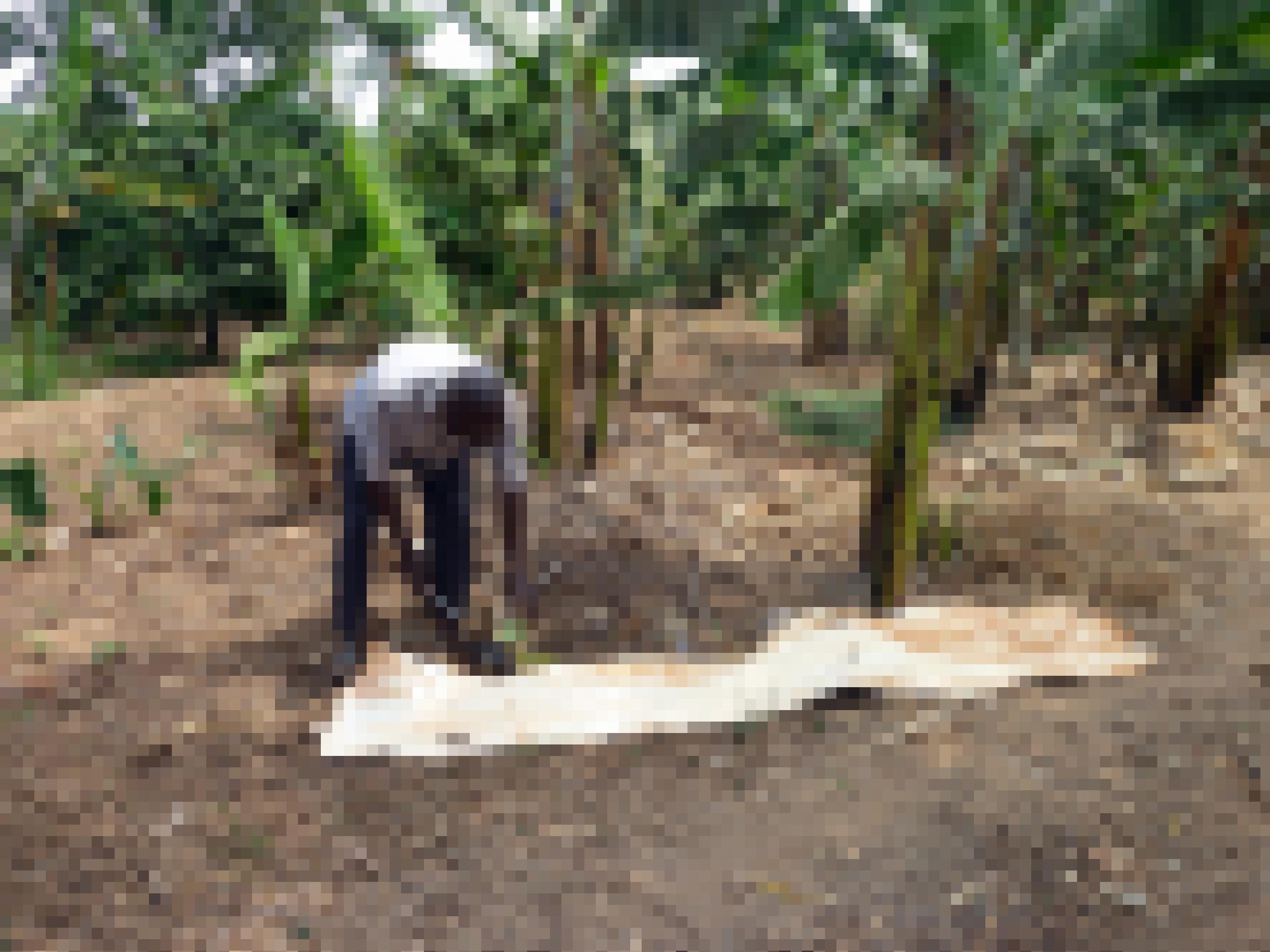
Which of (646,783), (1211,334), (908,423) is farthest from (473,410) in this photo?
(1211,334)

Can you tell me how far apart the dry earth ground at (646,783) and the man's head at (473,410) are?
0.98 meters

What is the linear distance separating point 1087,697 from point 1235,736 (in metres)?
0.42

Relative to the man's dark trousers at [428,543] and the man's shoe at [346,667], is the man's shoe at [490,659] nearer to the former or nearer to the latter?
the man's dark trousers at [428,543]

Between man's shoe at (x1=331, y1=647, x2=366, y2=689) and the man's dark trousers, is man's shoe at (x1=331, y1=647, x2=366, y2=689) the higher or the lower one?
the lower one

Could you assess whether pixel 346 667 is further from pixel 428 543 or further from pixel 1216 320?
pixel 1216 320

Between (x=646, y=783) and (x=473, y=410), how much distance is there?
4.10 feet

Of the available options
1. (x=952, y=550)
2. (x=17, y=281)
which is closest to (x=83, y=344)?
(x=17, y=281)

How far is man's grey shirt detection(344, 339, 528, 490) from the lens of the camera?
349cm

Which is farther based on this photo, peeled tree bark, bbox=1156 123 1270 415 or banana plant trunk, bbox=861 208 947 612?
peeled tree bark, bbox=1156 123 1270 415

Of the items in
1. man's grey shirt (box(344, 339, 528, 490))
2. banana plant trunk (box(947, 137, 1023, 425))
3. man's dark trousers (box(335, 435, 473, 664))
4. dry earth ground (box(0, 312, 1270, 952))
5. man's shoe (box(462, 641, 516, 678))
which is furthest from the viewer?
banana plant trunk (box(947, 137, 1023, 425))

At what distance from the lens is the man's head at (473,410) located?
353 cm

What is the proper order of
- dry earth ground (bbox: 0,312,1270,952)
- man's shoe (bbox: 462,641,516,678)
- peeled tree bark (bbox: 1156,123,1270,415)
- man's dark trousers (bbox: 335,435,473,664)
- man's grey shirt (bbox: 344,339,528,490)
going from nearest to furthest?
dry earth ground (bbox: 0,312,1270,952), man's grey shirt (bbox: 344,339,528,490), man's dark trousers (bbox: 335,435,473,664), man's shoe (bbox: 462,641,516,678), peeled tree bark (bbox: 1156,123,1270,415)

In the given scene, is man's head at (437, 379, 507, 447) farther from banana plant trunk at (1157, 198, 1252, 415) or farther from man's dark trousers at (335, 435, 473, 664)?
banana plant trunk at (1157, 198, 1252, 415)

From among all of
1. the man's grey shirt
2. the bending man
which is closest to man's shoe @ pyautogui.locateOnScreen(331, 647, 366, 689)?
the bending man
